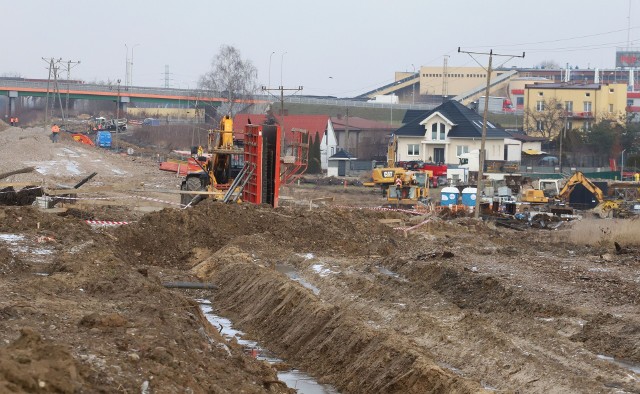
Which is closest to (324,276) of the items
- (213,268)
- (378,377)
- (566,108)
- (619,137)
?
(213,268)

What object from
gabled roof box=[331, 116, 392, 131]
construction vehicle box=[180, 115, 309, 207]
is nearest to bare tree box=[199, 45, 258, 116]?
gabled roof box=[331, 116, 392, 131]

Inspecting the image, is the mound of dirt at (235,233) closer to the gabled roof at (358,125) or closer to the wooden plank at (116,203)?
the wooden plank at (116,203)

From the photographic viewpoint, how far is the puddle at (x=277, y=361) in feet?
48.5

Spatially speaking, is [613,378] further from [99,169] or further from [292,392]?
[99,169]

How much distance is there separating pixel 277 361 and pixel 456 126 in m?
65.8

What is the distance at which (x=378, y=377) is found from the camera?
14047 millimetres

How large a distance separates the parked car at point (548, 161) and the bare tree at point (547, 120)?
55.1 feet

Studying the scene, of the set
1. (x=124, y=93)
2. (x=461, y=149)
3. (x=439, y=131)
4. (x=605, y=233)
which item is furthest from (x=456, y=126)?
(x=124, y=93)

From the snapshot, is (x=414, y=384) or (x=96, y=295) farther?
(x=96, y=295)

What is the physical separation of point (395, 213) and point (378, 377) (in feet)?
88.3

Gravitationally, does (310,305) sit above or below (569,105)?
below

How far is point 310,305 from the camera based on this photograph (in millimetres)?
18547

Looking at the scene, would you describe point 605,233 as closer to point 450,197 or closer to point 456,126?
point 450,197

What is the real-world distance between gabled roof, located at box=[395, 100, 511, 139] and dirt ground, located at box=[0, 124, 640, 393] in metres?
45.9
